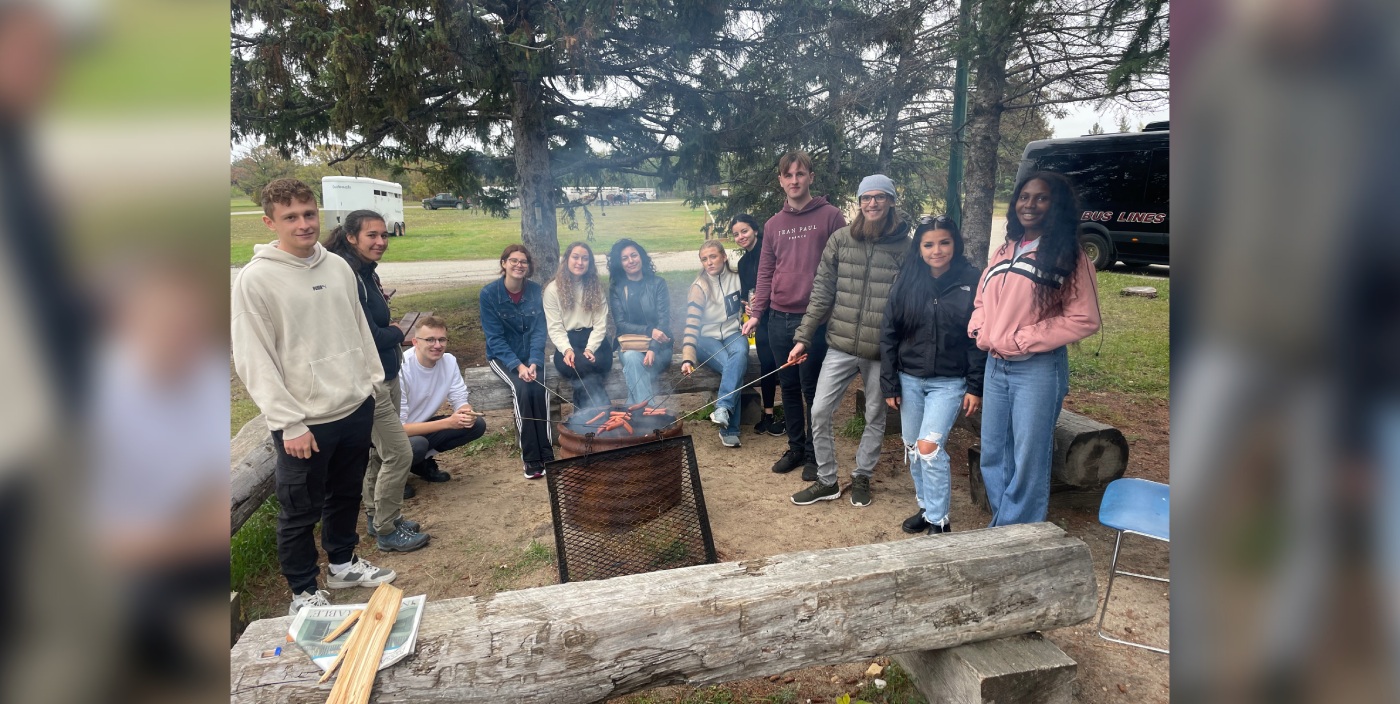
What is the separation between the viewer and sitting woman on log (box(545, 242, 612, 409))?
522 centimetres

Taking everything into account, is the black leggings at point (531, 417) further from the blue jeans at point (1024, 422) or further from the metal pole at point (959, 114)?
the metal pole at point (959, 114)

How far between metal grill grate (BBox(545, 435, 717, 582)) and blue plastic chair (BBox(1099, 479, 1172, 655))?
5.97 ft

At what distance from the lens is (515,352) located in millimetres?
5152

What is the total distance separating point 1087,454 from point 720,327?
109 inches

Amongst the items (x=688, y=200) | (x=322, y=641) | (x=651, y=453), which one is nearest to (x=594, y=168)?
(x=688, y=200)

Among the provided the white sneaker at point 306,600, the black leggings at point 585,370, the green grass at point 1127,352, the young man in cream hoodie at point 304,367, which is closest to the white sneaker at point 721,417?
the black leggings at point 585,370

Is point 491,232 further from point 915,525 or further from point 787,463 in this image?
point 915,525

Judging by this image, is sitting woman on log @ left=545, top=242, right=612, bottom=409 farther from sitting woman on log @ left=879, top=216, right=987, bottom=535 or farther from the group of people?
sitting woman on log @ left=879, top=216, right=987, bottom=535
